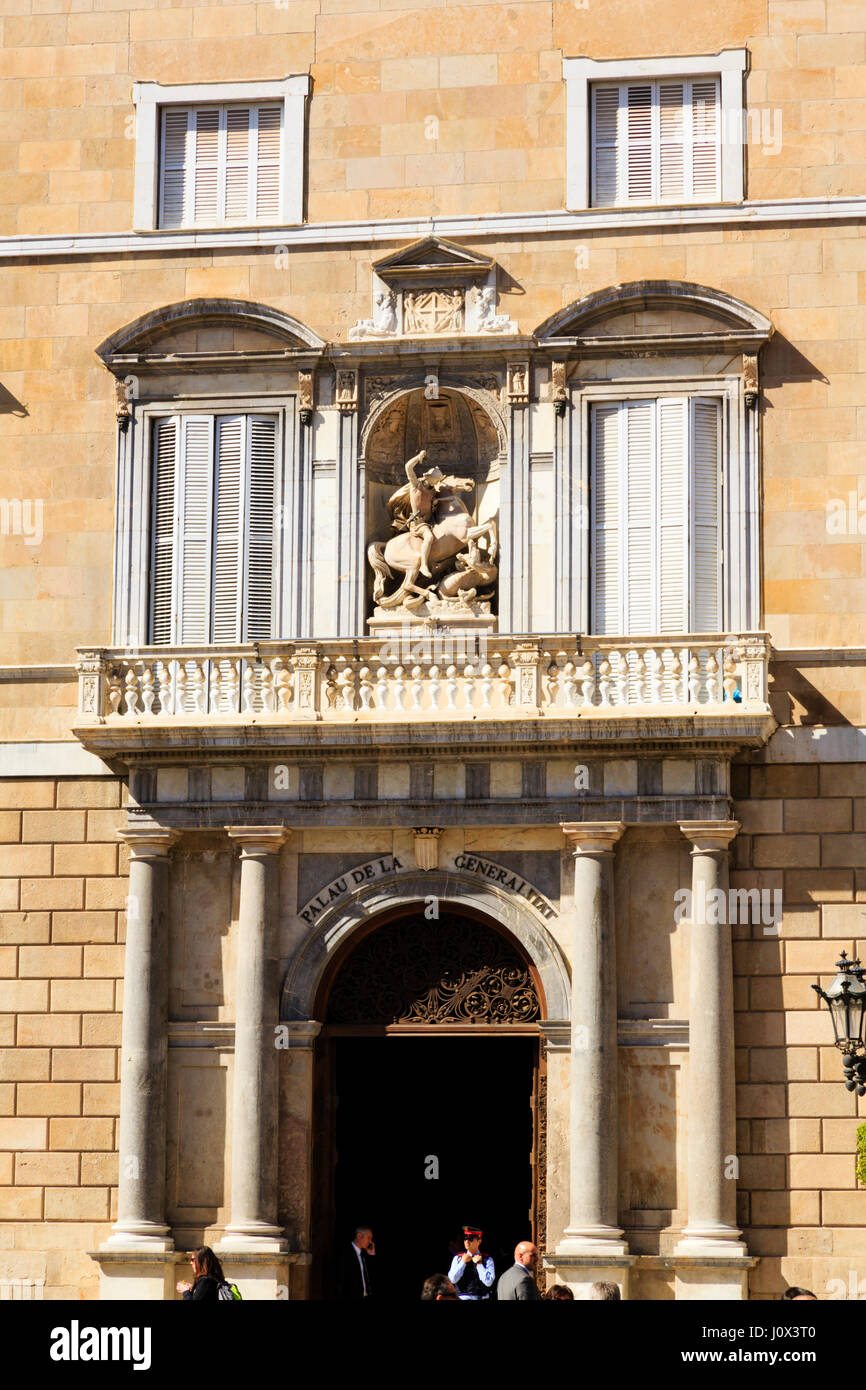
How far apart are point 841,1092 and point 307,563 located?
339 inches

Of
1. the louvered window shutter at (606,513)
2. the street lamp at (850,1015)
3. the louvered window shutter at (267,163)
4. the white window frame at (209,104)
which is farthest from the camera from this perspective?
the louvered window shutter at (267,163)

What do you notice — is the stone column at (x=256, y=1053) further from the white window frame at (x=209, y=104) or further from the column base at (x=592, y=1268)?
the white window frame at (x=209, y=104)

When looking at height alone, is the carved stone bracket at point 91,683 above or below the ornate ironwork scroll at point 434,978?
above

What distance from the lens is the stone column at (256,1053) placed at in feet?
83.1

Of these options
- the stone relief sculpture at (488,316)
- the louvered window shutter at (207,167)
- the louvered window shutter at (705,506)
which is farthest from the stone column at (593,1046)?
the louvered window shutter at (207,167)

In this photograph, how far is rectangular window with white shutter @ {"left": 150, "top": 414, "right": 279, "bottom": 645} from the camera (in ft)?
89.7

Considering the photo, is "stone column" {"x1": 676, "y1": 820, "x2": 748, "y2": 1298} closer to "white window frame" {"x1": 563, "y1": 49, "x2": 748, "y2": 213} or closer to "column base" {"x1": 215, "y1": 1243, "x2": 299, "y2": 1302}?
"column base" {"x1": 215, "y1": 1243, "x2": 299, "y2": 1302}

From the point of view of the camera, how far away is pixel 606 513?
26906 millimetres

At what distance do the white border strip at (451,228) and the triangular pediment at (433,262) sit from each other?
26 cm

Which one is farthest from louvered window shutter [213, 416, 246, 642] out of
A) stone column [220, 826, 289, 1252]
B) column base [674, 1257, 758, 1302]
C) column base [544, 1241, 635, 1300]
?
column base [674, 1257, 758, 1302]

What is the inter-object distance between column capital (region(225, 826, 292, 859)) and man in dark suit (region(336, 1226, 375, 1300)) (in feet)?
14.2

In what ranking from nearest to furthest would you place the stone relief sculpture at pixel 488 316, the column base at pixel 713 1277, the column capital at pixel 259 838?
1. the column base at pixel 713 1277
2. the column capital at pixel 259 838
3. the stone relief sculpture at pixel 488 316
